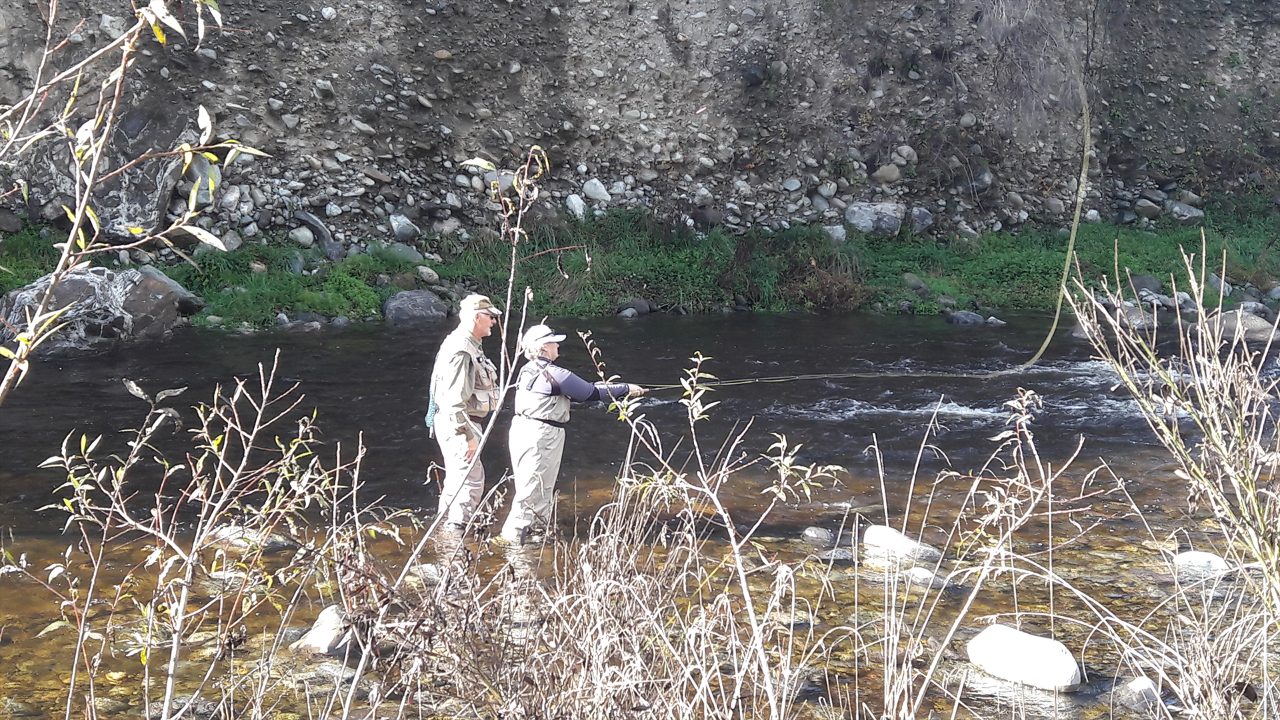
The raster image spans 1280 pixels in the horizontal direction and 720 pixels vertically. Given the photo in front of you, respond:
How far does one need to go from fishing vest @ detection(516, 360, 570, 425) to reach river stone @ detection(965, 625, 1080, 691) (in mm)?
2617

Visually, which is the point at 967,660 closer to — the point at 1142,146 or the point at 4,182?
the point at 4,182

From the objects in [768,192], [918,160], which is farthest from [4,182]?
[918,160]

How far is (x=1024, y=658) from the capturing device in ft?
15.7

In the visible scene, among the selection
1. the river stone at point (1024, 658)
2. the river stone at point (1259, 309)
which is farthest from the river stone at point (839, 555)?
the river stone at point (1259, 309)

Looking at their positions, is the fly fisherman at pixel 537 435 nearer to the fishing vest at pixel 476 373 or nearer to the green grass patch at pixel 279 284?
the fishing vest at pixel 476 373

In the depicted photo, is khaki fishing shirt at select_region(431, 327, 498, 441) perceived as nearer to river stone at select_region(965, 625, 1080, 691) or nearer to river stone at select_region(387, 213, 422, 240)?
river stone at select_region(965, 625, 1080, 691)

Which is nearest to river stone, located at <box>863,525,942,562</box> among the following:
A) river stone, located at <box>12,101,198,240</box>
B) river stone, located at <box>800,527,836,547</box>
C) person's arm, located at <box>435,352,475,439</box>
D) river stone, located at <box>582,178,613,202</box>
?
river stone, located at <box>800,527,836,547</box>

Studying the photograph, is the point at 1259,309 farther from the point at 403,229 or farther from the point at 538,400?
the point at 538,400

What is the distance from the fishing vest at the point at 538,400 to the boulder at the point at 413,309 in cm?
A: 728

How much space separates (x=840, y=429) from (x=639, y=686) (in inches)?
270

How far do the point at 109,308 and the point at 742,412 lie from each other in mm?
6755

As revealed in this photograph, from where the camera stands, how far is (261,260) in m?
14.1

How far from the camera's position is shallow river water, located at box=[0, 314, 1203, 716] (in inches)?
265

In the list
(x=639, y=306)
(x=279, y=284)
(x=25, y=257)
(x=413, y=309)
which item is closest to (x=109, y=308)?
(x=25, y=257)
